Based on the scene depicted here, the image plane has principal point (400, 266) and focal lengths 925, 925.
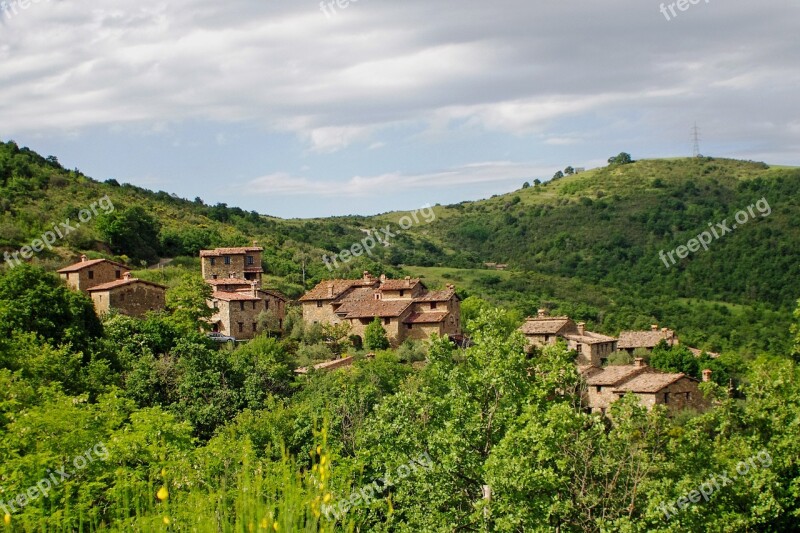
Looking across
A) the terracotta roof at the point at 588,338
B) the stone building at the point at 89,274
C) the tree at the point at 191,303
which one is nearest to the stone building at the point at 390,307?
the terracotta roof at the point at 588,338

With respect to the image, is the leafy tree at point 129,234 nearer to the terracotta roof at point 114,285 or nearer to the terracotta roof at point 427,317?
the terracotta roof at point 114,285

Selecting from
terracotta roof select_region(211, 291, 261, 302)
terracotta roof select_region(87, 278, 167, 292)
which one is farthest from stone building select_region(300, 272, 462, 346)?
terracotta roof select_region(87, 278, 167, 292)

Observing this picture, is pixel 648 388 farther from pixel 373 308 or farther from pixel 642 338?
pixel 373 308

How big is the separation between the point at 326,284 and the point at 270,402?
2378cm

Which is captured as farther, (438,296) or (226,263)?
(226,263)

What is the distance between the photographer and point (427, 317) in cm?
5419

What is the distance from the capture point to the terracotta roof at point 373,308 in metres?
54.1

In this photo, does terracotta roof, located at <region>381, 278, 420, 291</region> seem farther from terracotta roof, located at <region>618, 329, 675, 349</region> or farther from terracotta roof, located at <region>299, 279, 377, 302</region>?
terracotta roof, located at <region>618, 329, 675, 349</region>

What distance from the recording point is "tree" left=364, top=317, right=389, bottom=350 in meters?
52.4

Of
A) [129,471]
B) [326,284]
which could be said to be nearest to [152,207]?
[326,284]

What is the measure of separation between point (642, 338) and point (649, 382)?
587 inches

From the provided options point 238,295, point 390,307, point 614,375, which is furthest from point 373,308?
point 614,375

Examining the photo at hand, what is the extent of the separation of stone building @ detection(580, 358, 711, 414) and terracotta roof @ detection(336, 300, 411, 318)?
37.0 ft

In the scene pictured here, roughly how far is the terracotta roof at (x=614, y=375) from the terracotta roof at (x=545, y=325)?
4.49m
